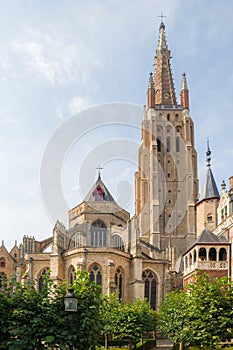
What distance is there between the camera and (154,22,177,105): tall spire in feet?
317

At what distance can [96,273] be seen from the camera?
53.9 m

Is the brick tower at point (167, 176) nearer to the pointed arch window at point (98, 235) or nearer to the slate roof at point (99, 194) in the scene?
the slate roof at point (99, 194)

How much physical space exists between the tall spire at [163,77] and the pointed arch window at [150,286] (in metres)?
A: 46.7

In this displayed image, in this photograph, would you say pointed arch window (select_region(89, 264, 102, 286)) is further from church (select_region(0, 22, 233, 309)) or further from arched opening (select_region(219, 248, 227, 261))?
arched opening (select_region(219, 248, 227, 261))

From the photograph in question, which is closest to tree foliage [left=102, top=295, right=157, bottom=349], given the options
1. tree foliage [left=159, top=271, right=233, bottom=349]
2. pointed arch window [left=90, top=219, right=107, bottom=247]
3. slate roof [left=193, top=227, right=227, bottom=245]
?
slate roof [left=193, top=227, right=227, bottom=245]

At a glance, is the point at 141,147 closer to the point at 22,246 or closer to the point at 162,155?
the point at 162,155

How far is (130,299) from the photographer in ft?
183

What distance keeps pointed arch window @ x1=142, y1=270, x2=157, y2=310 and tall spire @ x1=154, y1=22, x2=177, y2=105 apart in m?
46.7

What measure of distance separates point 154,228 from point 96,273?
2797cm

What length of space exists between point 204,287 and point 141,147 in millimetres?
65591

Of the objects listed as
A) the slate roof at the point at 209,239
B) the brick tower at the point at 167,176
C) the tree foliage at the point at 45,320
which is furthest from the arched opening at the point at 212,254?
the brick tower at the point at 167,176

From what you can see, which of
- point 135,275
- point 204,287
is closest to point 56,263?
point 135,275

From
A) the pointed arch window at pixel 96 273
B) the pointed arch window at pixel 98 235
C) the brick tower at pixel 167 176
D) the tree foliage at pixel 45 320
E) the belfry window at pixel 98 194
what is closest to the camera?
the tree foliage at pixel 45 320

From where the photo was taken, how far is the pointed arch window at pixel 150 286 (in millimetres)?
58750
